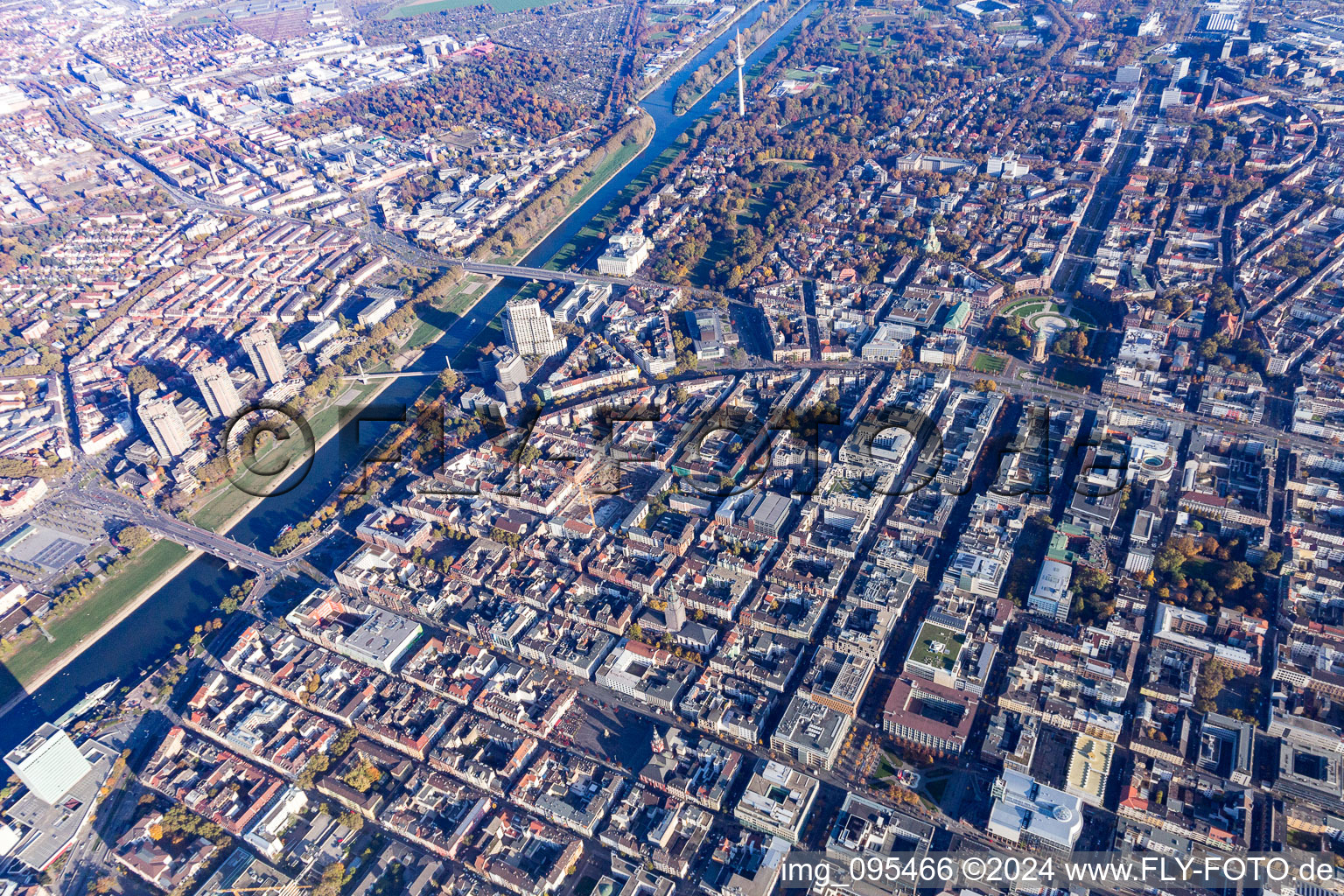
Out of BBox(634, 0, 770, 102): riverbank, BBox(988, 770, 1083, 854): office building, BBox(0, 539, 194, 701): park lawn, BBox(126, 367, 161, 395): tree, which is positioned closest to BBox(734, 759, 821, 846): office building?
BBox(988, 770, 1083, 854): office building

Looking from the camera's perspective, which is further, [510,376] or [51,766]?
[510,376]

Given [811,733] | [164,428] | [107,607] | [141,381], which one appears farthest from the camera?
[141,381]

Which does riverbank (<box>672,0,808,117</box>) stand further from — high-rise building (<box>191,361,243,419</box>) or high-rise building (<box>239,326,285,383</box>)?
high-rise building (<box>191,361,243,419</box>)

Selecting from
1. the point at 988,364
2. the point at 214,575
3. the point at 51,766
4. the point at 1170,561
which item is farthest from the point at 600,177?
the point at 51,766

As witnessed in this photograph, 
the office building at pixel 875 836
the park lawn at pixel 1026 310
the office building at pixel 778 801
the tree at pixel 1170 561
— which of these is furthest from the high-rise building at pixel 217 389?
the tree at pixel 1170 561

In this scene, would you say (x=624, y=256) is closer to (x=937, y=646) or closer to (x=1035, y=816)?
(x=937, y=646)

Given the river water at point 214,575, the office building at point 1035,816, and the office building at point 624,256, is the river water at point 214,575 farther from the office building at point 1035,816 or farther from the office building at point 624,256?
the office building at point 1035,816
